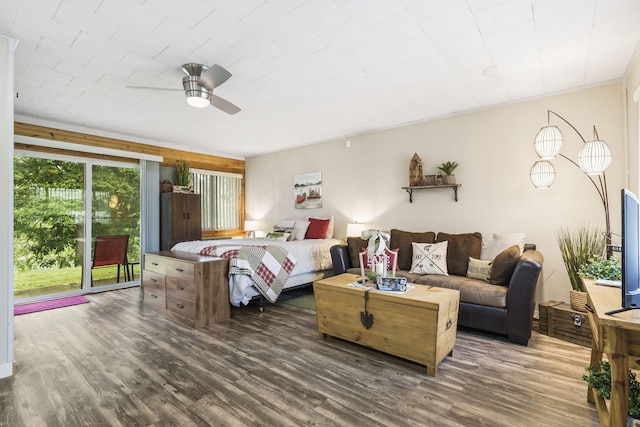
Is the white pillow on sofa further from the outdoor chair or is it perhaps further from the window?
the outdoor chair

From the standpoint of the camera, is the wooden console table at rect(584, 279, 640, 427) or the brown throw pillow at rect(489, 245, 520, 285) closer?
the wooden console table at rect(584, 279, 640, 427)

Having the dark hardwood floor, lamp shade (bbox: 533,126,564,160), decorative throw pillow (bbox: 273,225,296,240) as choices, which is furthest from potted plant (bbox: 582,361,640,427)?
decorative throw pillow (bbox: 273,225,296,240)

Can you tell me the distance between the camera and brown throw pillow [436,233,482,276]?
363 centimetres

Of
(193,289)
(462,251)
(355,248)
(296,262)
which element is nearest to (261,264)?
(296,262)

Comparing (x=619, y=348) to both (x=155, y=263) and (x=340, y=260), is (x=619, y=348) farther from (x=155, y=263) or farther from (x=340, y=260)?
(x=155, y=263)

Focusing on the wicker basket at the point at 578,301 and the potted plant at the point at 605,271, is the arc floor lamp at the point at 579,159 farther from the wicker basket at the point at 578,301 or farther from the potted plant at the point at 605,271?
the wicker basket at the point at 578,301

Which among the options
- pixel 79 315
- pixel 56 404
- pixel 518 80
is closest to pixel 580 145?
pixel 518 80

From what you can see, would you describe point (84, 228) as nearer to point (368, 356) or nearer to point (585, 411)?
point (368, 356)

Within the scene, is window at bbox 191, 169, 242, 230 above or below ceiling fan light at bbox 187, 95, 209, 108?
below

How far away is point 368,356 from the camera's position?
8.63 ft

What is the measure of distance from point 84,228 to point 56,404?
367 cm

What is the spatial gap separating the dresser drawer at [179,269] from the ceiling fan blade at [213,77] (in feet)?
6.16

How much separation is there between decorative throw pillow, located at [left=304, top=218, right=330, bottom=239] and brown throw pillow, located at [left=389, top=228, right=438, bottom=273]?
147cm

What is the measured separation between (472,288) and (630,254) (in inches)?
72.7
